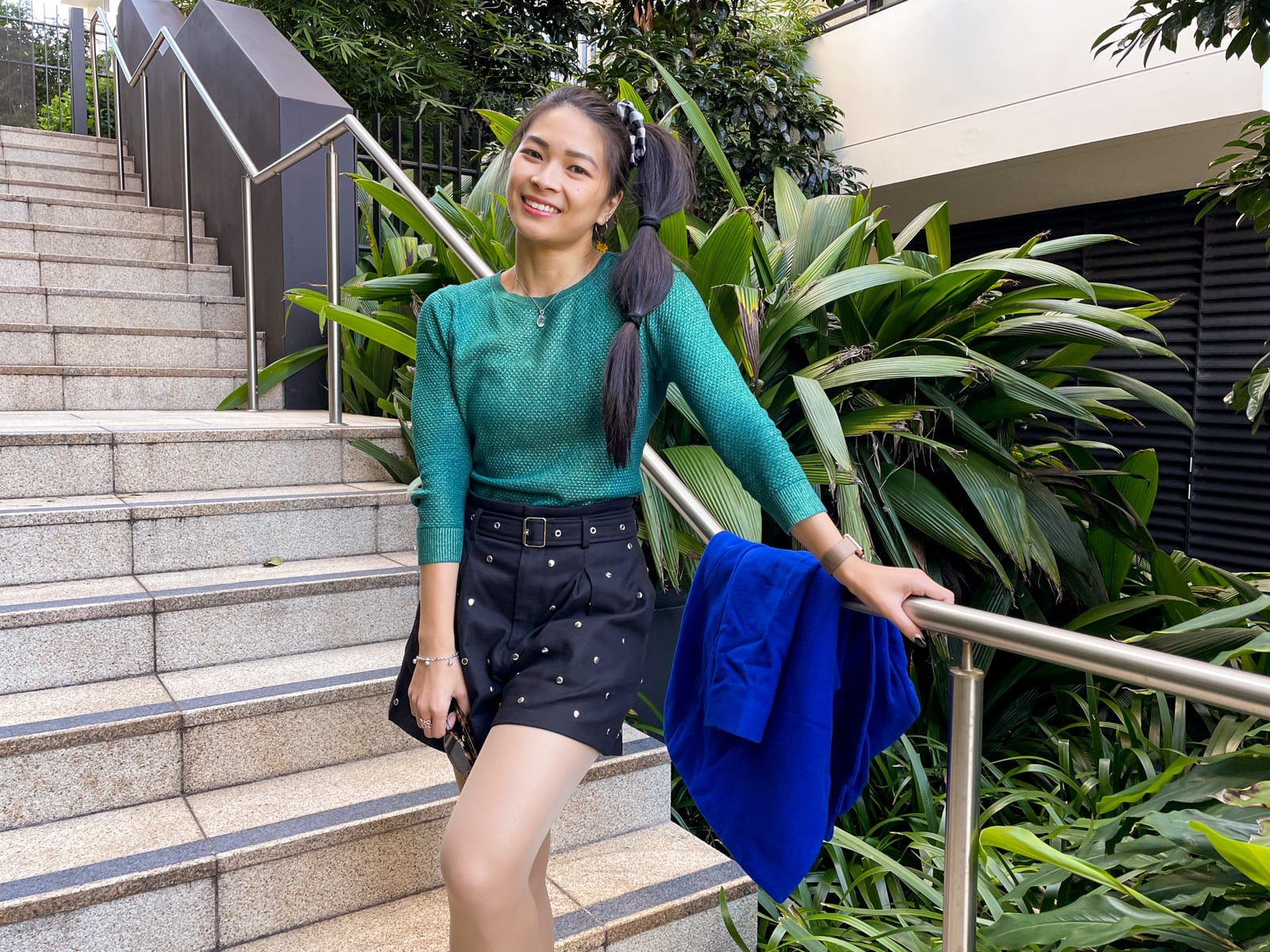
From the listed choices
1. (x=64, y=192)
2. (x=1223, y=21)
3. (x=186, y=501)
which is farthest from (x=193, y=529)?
(x=64, y=192)

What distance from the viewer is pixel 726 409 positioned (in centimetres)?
117

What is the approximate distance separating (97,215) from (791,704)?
455 cm

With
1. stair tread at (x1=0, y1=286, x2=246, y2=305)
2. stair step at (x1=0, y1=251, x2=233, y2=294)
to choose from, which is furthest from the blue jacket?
stair step at (x1=0, y1=251, x2=233, y2=294)

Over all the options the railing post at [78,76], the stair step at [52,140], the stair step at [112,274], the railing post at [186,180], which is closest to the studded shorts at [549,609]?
the stair step at [112,274]

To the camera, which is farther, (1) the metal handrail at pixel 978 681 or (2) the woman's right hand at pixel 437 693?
(2) the woman's right hand at pixel 437 693

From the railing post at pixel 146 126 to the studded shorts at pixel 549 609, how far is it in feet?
15.5

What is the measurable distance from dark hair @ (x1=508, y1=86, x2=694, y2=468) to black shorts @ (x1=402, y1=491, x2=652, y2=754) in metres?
0.12

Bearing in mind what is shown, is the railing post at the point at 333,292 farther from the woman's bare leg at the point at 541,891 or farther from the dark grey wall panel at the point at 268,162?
the woman's bare leg at the point at 541,891

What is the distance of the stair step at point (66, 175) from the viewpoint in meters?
4.96

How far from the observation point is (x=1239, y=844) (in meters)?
0.95

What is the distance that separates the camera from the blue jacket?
108 cm

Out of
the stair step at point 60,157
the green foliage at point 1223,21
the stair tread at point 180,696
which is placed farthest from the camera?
the stair step at point 60,157

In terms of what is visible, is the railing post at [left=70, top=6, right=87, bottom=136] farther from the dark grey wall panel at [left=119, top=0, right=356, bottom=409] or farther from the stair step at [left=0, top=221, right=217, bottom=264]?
the stair step at [left=0, top=221, right=217, bottom=264]

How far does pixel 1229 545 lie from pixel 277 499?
5.47 m
